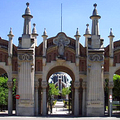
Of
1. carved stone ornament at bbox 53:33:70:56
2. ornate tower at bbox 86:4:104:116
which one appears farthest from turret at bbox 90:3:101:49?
carved stone ornament at bbox 53:33:70:56

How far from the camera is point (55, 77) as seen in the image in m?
188

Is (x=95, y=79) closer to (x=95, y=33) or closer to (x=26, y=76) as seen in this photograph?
(x=95, y=33)

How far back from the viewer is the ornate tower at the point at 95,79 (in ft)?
127

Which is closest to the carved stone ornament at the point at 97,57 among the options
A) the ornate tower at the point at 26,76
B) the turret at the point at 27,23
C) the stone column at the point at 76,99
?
the stone column at the point at 76,99

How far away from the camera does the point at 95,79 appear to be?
128ft

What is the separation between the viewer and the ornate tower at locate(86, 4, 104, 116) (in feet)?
127

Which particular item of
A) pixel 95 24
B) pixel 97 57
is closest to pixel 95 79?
pixel 97 57

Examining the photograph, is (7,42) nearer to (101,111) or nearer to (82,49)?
(82,49)

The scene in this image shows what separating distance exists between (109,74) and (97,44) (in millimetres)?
4440

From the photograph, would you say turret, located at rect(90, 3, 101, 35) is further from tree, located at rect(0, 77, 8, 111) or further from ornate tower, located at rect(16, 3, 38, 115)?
tree, located at rect(0, 77, 8, 111)

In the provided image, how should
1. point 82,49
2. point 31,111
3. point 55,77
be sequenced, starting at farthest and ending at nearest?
point 55,77 → point 82,49 → point 31,111

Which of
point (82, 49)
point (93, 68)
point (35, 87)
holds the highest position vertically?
point (82, 49)

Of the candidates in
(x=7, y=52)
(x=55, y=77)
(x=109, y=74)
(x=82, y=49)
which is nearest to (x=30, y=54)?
(x=7, y=52)

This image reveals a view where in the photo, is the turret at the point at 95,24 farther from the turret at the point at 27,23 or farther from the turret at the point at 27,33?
the turret at the point at 27,23
